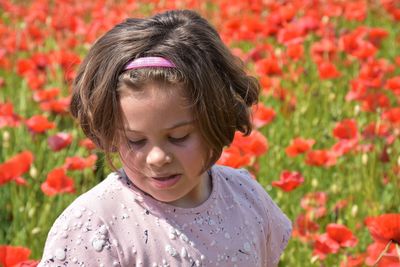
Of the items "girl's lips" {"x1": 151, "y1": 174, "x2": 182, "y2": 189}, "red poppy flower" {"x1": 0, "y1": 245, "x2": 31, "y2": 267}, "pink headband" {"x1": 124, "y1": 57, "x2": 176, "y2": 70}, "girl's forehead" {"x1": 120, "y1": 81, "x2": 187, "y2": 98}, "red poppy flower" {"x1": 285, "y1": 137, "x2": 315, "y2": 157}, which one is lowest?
"red poppy flower" {"x1": 285, "y1": 137, "x2": 315, "y2": 157}

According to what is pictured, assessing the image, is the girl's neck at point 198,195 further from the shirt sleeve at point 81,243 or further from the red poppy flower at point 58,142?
the red poppy flower at point 58,142

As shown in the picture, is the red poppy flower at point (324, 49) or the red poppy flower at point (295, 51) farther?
the red poppy flower at point (324, 49)

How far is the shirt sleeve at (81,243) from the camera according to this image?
1410 millimetres

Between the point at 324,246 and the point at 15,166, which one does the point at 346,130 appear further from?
the point at 15,166

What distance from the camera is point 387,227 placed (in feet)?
5.79

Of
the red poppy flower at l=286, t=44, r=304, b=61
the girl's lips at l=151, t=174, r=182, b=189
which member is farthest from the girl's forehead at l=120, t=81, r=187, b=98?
the red poppy flower at l=286, t=44, r=304, b=61

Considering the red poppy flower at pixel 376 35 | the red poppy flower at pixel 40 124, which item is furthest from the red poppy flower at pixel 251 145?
the red poppy flower at pixel 376 35

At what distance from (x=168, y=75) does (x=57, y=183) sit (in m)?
0.93

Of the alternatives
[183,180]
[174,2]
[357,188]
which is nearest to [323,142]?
[357,188]

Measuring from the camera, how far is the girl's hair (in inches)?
55.6

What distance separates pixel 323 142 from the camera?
9.96 ft

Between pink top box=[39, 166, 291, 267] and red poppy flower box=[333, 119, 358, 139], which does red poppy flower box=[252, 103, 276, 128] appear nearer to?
red poppy flower box=[333, 119, 358, 139]

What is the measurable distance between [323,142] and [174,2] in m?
2.12

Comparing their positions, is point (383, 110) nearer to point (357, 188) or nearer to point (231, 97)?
point (357, 188)
